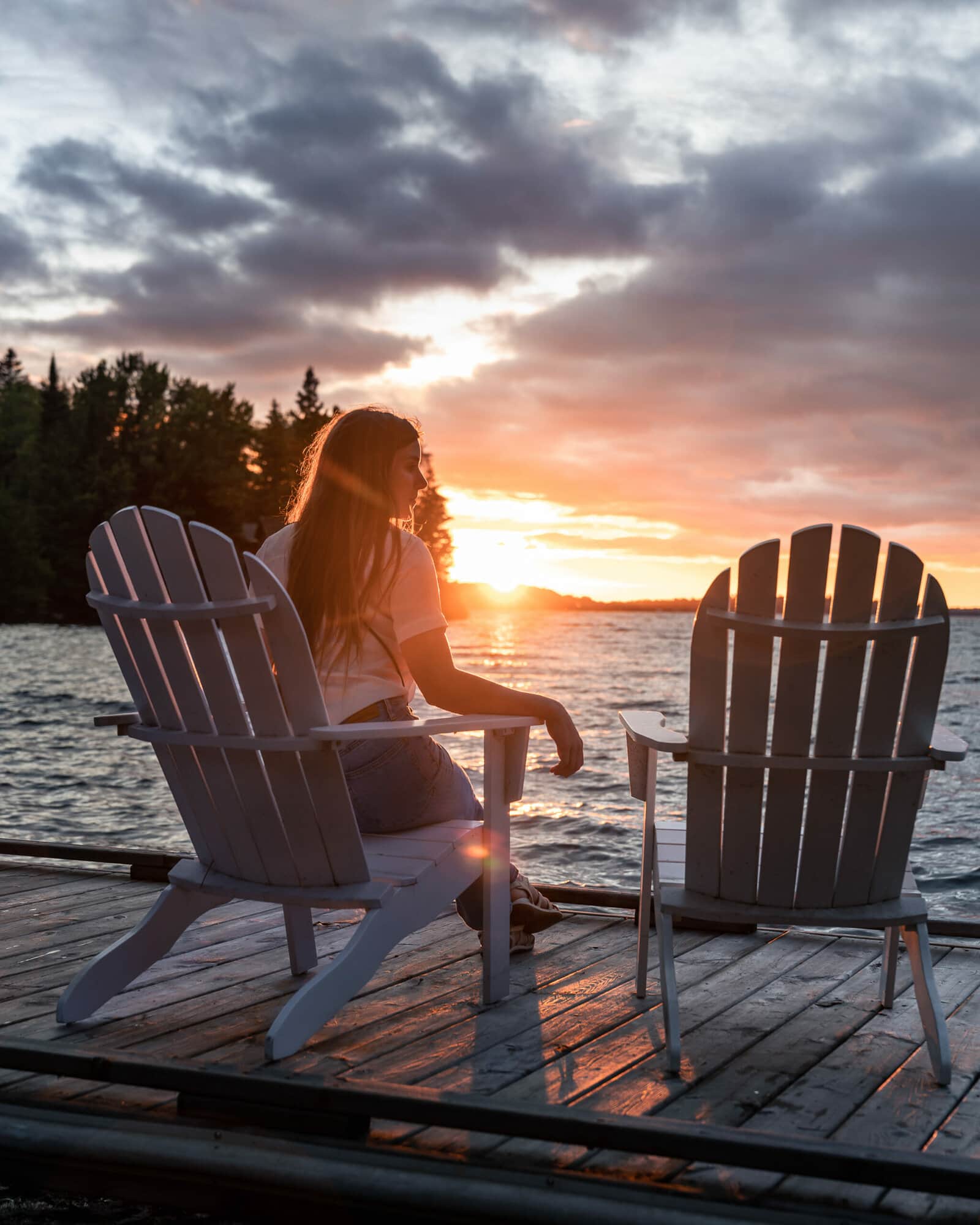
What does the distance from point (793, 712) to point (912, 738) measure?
33 cm

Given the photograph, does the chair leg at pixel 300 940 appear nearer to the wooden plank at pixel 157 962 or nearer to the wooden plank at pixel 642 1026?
the wooden plank at pixel 157 962

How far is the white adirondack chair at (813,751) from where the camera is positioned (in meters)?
2.73

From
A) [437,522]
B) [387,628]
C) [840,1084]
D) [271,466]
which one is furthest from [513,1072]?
[437,522]

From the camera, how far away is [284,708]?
2719 mm

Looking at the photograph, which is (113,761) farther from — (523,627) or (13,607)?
(523,627)

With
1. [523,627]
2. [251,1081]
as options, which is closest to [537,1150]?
[251,1081]

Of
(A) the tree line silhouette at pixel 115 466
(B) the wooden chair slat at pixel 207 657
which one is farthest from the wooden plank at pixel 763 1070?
(A) the tree line silhouette at pixel 115 466

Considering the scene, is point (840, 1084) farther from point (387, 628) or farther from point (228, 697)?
point (228, 697)

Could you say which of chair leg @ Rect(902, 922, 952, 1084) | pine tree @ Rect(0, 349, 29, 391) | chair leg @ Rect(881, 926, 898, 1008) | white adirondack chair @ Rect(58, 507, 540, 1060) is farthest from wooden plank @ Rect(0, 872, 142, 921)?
pine tree @ Rect(0, 349, 29, 391)

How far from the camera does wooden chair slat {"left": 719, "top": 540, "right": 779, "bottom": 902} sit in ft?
8.93

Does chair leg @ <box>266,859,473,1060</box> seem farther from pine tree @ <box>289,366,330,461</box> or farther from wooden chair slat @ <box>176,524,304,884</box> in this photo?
pine tree @ <box>289,366,330,461</box>

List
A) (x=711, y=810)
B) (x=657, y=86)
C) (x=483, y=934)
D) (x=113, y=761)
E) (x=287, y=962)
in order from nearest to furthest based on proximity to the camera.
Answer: (x=711, y=810) → (x=483, y=934) → (x=287, y=962) → (x=657, y=86) → (x=113, y=761)

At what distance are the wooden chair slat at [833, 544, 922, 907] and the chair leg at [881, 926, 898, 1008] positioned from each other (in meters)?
0.43

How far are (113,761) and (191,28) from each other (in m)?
9.20
